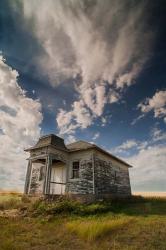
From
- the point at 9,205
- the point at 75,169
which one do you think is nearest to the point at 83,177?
the point at 75,169

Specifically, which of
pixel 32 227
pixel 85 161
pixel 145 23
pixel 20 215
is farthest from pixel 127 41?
pixel 20 215

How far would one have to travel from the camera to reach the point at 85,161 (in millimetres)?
15406

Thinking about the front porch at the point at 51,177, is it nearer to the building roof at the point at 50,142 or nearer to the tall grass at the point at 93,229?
the building roof at the point at 50,142

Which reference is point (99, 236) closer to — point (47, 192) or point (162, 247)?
point (162, 247)

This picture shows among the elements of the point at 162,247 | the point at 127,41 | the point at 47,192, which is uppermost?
the point at 127,41

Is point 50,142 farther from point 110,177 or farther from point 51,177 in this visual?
point 110,177

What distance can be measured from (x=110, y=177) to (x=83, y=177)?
351 cm

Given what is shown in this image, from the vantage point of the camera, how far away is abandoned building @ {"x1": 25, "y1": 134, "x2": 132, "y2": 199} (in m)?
14.3

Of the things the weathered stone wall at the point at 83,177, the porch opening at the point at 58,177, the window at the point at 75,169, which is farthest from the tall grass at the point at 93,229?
the porch opening at the point at 58,177

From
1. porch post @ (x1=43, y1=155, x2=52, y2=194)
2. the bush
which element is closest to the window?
porch post @ (x1=43, y1=155, x2=52, y2=194)

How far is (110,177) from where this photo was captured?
56.8 ft

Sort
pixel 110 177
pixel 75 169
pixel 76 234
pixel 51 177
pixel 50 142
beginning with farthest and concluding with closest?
pixel 110 177 < pixel 51 177 < pixel 75 169 < pixel 50 142 < pixel 76 234

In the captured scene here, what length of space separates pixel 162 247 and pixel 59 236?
135 inches

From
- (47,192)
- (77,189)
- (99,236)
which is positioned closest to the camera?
(99,236)
